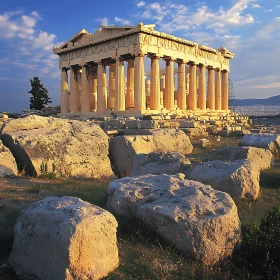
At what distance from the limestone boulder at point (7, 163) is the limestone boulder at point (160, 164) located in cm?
283

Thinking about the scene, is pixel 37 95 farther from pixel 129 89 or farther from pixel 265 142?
pixel 265 142

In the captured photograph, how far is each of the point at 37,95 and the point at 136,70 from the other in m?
27.9

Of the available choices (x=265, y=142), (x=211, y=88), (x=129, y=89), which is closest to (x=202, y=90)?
(x=211, y=88)

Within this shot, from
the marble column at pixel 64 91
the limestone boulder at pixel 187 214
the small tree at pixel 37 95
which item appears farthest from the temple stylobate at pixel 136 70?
the limestone boulder at pixel 187 214

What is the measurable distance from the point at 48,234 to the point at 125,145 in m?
5.95

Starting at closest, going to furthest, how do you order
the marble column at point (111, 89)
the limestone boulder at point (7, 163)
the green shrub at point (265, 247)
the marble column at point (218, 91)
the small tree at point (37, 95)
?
the green shrub at point (265, 247) < the limestone boulder at point (7, 163) < the marble column at point (111, 89) < the marble column at point (218, 91) < the small tree at point (37, 95)

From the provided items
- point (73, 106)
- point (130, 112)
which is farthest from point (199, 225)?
point (73, 106)

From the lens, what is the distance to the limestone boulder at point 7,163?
271 inches

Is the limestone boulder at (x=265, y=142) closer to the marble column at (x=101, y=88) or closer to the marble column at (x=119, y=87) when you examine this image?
the marble column at (x=119, y=87)

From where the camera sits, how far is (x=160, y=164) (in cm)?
770

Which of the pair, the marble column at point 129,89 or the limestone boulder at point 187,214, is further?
the marble column at point 129,89

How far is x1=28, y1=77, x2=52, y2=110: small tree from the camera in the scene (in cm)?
5159

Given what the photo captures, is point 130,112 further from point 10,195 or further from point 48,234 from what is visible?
point 48,234

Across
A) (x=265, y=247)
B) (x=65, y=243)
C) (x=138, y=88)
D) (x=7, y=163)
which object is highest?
(x=138, y=88)
